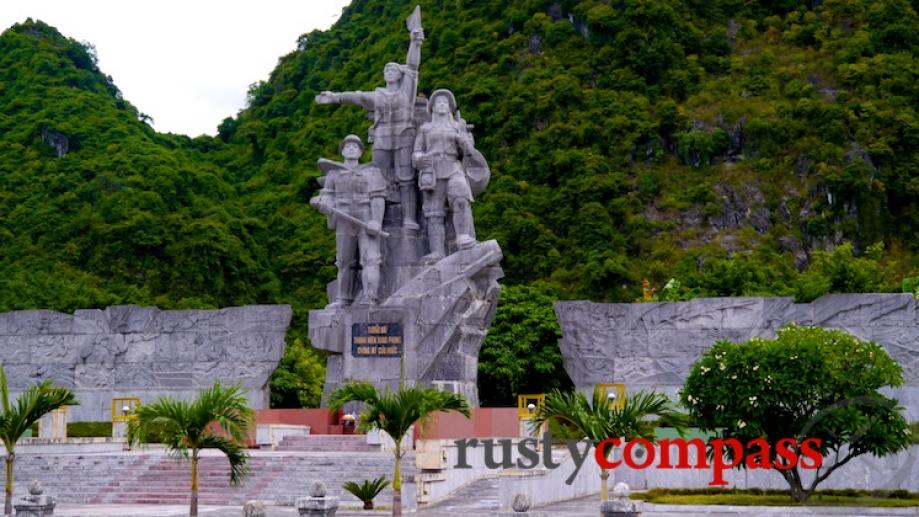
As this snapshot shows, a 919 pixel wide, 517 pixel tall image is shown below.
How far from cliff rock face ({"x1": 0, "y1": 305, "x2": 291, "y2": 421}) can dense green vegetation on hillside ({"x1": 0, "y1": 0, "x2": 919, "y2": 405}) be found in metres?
14.1

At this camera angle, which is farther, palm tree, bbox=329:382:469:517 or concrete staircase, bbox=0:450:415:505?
concrete staircase, bbox=0:450:415:505

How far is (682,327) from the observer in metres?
30.1

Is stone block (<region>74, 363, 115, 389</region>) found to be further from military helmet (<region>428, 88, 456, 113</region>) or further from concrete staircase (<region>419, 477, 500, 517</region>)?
concrete staircase (<region>419, 477, 500, 517</region>)

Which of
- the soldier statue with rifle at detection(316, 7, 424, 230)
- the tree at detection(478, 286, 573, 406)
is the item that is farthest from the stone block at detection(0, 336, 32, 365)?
the tree at detection(478, 286, 573, 406)

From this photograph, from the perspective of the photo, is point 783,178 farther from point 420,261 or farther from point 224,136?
point 420,261

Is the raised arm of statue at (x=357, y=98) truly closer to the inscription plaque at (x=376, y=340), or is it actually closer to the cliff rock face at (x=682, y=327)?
the inscription plaque at (x=376, y=340)

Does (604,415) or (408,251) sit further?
(408,251)

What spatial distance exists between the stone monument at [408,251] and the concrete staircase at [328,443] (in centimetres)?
174

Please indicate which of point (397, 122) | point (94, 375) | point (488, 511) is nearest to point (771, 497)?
point (488, 511)

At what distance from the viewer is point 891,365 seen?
21.7 meters

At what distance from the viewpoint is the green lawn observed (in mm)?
20766

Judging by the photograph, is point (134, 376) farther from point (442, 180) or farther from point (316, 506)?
point (316, 506)

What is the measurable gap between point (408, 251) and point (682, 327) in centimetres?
578

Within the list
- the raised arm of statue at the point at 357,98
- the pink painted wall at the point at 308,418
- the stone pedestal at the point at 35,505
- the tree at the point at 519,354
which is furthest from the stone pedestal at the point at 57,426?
the tree at the point at 519,354
